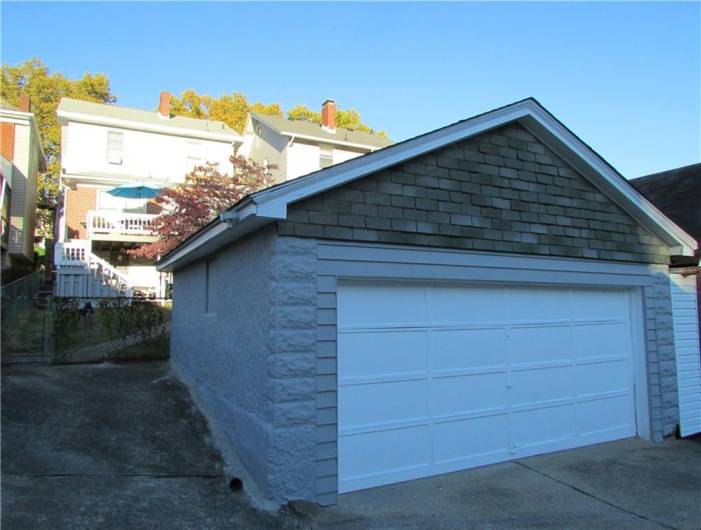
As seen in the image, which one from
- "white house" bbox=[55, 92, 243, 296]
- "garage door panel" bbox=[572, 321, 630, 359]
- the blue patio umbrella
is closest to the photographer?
"garage door panel" bbox=[572, 321, 630, 359]

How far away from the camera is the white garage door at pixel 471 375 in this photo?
5711 millimetres

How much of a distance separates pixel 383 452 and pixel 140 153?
65.7 ft

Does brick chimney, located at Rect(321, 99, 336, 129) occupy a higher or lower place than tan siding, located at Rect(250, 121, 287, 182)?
higher

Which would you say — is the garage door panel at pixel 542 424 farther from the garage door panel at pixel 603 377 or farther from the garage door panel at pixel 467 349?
the garage door panel at pixel 467 349

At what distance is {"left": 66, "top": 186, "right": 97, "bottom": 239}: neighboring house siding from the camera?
65.9ft

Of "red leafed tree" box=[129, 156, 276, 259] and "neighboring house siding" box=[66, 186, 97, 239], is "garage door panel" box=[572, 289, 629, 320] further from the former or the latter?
"neighboring house siding" box=[66, 186, 97, 239]

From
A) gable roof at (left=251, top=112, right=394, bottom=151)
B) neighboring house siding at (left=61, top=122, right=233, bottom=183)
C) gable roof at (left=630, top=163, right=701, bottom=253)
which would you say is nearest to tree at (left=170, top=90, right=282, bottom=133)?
gable roof at (left=251, top=112, right=394, bottom=151)

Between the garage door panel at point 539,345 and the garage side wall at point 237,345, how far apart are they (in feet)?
10.8

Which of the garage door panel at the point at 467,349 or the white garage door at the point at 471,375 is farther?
the garage door panel at the point at 467,349

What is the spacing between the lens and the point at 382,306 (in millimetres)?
5922

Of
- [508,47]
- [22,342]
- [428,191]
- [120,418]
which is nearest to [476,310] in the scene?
[428,191]

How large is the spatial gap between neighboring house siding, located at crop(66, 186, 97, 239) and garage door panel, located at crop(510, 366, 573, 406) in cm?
1814

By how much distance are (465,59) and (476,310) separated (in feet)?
21.8

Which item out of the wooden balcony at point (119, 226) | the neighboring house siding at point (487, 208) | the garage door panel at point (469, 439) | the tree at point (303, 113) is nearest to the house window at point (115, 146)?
the wooden balcony at point (119, 226)
